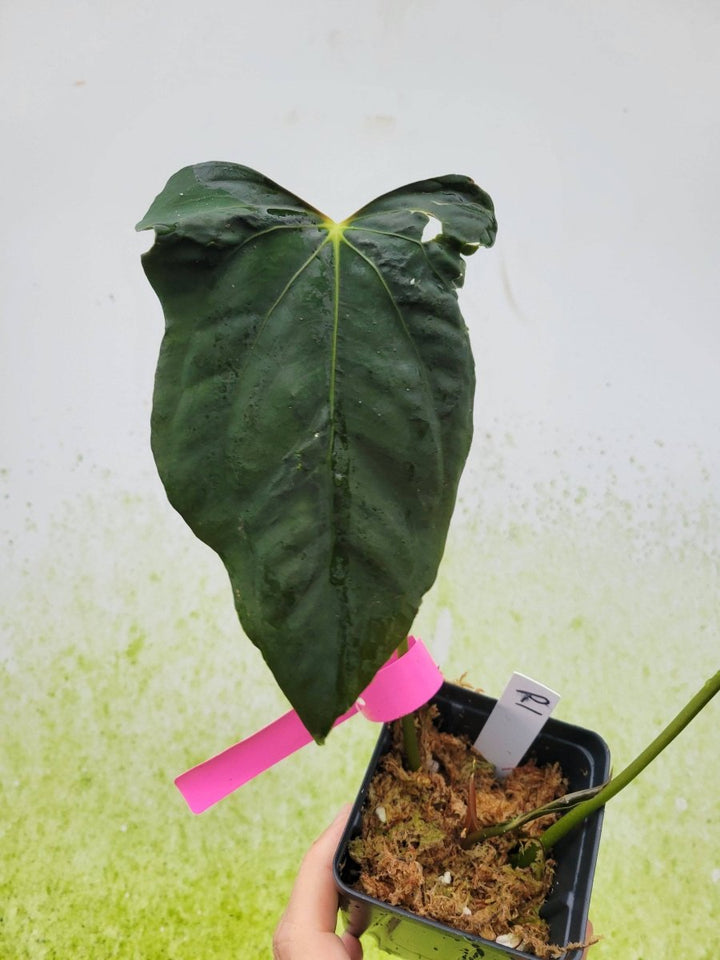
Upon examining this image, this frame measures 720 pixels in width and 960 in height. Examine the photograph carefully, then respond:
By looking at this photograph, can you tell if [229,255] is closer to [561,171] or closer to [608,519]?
[608,519]

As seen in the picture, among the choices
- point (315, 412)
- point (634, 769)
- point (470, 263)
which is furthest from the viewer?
point (470, 263)

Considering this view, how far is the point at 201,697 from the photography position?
1.18m

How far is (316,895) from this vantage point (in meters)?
0.87

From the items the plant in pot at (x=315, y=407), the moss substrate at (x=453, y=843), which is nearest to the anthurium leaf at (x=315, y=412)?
the plant in pot at (x=315, y=407)

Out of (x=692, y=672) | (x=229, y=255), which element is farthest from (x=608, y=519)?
(x=229, y=255)

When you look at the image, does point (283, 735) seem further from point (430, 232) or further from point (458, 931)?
point (430, 232)

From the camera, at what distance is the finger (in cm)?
86

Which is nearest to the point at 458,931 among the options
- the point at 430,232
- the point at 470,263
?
the point at 430,232

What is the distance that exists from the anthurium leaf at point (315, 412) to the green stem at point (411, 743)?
310 millimetres

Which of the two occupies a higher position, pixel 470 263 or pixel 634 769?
pixel 470 263

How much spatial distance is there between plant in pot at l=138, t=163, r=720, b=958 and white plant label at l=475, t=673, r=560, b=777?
275 millimetres

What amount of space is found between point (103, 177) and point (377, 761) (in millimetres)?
1015

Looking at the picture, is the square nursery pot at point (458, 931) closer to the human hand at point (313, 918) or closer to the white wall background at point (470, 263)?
the human hand at point (313, 918)

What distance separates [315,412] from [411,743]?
42 cm
